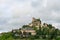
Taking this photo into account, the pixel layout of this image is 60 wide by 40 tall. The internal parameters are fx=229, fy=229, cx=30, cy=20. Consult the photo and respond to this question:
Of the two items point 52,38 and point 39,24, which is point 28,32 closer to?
point 39,24

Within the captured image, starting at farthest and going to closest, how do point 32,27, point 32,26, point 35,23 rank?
point 32,26, point 32,27, point 35,23

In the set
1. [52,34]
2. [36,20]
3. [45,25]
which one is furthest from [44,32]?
[36,20]

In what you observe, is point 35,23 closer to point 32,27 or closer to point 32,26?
point 32,26

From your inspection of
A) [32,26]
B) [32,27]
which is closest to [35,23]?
[32,26]

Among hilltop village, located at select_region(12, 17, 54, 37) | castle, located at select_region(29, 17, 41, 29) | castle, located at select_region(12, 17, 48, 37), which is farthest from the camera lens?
castle, located at select_region(29, 17, 41, 29)

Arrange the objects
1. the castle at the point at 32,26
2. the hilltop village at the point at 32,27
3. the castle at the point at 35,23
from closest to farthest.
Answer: the hilltop village at the point at 32,27, the castle at the point at 32,26, the castle at the point at 35,23

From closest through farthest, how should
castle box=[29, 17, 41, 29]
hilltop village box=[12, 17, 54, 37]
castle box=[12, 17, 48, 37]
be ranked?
hilltop village box=[12, 17, 54, 37]
castle box=[12, 17, 48, 37]
castle box=[29, 17, 41, 29]

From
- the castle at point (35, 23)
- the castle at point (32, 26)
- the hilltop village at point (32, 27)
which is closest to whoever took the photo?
the hilltop village at point (32, 27)

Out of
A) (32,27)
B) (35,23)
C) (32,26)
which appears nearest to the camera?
(35,23)

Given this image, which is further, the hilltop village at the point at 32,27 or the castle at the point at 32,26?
the castle at the point at 32,26

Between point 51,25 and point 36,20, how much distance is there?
340 inches

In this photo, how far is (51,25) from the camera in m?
105

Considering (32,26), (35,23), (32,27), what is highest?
(35,23)

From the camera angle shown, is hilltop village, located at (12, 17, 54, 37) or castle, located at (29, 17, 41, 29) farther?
castle, located at (29, 17, 41, 29)
